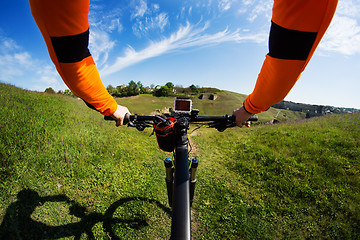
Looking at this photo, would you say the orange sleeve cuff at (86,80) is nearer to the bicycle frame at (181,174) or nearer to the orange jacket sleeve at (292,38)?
the bicycle frame at (181,174)

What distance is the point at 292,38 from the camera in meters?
0.77

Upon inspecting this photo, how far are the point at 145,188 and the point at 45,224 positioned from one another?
2.67 meters

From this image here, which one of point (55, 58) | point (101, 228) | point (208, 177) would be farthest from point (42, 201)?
A: point (208, 177)

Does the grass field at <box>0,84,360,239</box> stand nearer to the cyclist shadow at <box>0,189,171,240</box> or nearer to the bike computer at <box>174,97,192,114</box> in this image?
the cyclist shadow at <box>0,189,171,240</box>

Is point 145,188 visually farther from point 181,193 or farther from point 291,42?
point 291,42

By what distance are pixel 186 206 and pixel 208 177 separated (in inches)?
200

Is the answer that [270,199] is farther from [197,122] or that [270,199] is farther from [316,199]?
[197,122]

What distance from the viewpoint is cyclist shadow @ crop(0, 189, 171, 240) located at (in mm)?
3021

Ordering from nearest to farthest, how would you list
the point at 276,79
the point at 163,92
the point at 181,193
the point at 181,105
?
the point at 276,79, the point at 181,193, the point at 181,105, the point at 163,92

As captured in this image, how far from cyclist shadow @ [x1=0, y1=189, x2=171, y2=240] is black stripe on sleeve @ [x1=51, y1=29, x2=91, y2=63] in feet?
14.1

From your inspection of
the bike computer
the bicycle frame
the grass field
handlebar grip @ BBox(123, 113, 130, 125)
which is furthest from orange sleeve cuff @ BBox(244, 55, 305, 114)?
the grass field

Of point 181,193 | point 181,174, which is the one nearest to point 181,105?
point 181,174

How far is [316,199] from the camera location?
4.50 metres

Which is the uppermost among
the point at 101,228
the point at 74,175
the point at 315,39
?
the point at 315,39
